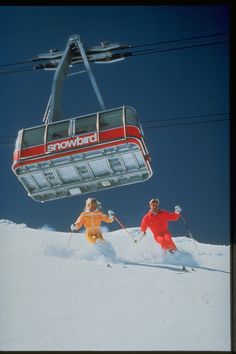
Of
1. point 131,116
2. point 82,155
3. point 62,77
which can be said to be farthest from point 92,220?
point 62,77

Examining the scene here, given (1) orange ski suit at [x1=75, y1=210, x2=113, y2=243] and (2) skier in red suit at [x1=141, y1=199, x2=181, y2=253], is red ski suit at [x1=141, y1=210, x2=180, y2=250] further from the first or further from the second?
(1) orange ski suit at [x1=75, y1=210, x2=113, y2=243]

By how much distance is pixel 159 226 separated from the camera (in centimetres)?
383

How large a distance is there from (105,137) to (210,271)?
123 cm

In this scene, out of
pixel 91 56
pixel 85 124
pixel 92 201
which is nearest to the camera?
pixel 85 124

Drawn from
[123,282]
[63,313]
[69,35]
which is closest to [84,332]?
[63,313]

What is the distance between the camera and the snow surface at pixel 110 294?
3.57 m

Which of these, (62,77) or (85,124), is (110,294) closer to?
(85,124)

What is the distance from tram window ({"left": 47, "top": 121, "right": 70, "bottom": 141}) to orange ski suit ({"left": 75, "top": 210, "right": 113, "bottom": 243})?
0.61 m

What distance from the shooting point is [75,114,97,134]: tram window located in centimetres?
378

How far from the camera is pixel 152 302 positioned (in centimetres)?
361

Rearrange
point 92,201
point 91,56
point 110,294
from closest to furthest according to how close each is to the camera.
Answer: point 110,294 → point 92,201 → point 91,56

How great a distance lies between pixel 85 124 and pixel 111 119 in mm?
210

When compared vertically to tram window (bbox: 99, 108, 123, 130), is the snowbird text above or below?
below

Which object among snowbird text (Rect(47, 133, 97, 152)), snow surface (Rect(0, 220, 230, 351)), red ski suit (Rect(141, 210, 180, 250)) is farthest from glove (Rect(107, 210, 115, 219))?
snowbird text (Rect(47, 133, 97, 152))
